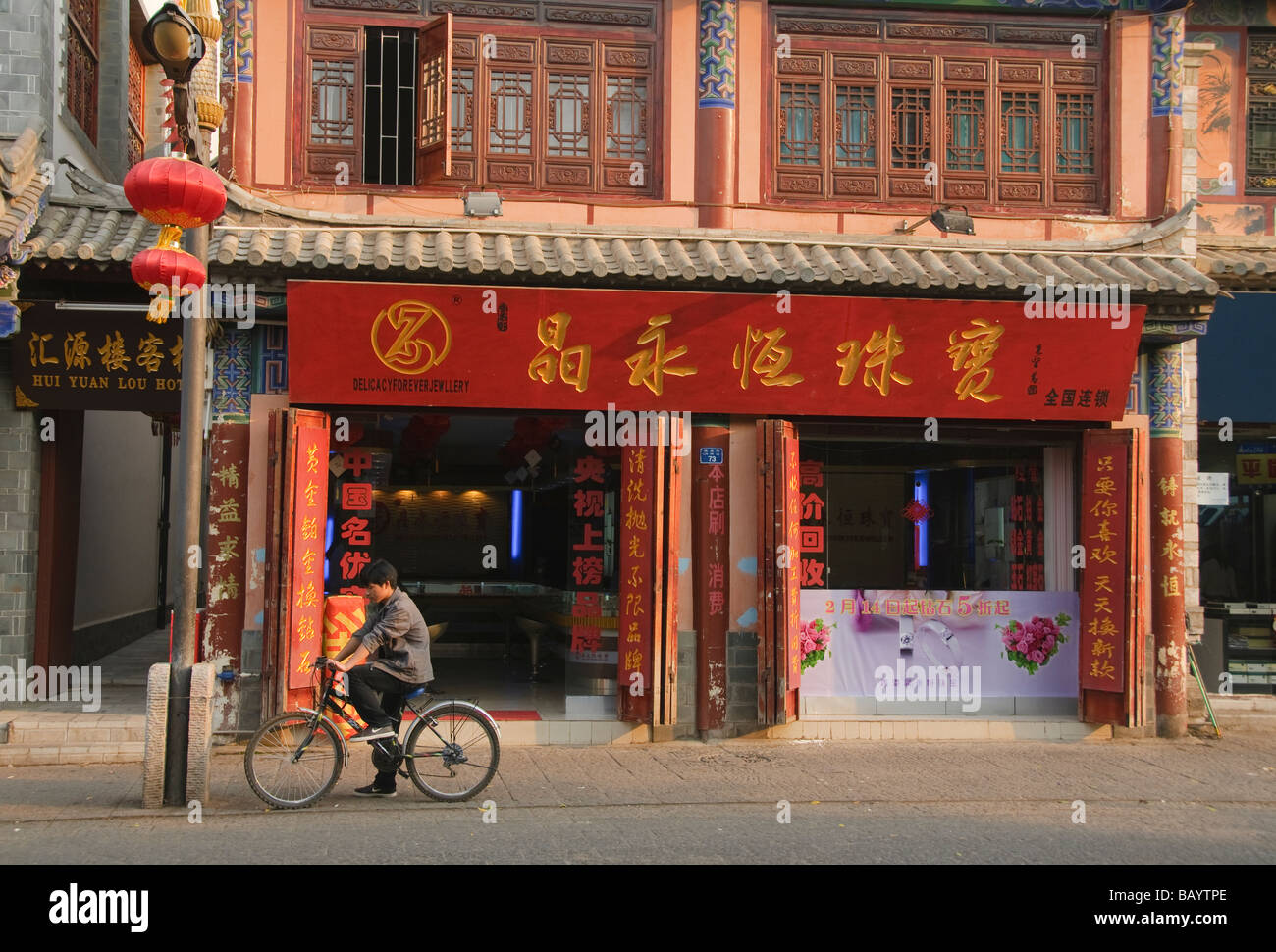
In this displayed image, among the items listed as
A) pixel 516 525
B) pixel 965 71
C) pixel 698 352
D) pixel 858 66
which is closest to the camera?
pixel 698 352

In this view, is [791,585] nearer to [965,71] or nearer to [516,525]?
[965,71]

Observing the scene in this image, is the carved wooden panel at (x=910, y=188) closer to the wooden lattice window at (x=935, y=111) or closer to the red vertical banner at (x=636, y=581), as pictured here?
the wooden lattice window at (x=935, y=111)

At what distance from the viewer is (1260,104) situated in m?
13.2

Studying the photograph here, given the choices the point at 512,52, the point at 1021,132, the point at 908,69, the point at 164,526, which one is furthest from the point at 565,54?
the point at 164,526

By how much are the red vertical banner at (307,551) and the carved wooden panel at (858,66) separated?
6313mm

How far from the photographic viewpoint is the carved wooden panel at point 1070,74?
12.5 metres

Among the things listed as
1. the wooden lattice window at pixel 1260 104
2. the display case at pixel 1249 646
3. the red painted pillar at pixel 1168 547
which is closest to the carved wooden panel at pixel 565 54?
the red painted pillar at pixel 1168 547

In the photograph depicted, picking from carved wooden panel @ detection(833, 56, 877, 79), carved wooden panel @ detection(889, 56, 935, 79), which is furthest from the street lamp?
carved wooden panel @ detection(889, 56, 935, 79)

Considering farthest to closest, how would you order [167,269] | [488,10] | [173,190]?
1. [488,10]
2. [167,269]
3. [173,190]

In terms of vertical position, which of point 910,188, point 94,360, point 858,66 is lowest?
point 94,360

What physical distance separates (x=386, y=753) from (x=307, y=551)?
2.73 m

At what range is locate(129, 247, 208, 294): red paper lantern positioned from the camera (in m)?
8.35

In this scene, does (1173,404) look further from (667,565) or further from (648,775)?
(648,775)

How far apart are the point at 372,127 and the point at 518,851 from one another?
7.33 metres
